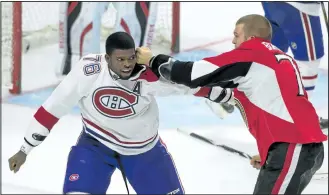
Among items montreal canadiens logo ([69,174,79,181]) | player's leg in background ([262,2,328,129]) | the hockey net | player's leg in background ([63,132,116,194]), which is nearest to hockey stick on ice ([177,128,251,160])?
player's leg in background ([262,2,328,129])

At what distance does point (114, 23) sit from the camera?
5.13 metres

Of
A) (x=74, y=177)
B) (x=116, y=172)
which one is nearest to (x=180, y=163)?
(x=116, y=172)

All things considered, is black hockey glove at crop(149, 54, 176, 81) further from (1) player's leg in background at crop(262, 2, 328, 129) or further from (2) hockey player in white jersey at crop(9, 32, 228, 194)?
(1) player's leg in background at crop(262, 2, 328, 129)

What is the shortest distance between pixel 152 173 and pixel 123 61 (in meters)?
0.47

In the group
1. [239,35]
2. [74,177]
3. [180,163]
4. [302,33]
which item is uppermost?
[239,35]

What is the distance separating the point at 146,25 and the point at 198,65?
2.48 m

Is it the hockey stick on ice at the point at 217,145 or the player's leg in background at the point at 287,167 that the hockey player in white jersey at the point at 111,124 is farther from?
the hockey stick on ice at the point at 217,145

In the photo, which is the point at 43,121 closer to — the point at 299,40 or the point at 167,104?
the point at 299,40

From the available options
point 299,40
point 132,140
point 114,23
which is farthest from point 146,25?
point 132,140

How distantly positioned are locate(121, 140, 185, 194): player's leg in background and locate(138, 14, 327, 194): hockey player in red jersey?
41 centimetres

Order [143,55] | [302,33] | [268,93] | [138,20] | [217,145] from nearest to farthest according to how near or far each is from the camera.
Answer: [268,93]
[143,55]
[302,33]
[217,145]
[138,20]

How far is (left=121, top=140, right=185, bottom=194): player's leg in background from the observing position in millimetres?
3031

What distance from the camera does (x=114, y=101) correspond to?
295cm

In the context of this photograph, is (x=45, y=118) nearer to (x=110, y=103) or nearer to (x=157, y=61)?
(x=110, y=103)
